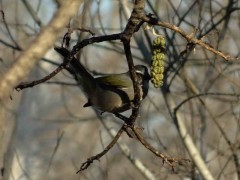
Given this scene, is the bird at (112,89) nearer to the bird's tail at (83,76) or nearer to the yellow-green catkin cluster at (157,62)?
the bird's tail at (83,76)

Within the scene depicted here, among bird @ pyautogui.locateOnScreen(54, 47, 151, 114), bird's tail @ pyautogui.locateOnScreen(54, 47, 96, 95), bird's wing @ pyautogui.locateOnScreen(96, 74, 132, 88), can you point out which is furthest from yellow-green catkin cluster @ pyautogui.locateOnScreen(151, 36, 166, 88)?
bird's wing @ pyautogui.locateOnScreen(96, 74, 132, 88)

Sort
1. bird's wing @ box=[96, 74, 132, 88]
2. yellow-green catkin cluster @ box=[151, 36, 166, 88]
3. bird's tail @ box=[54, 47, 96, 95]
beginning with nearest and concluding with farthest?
yellow-green catkin cluster @ box=[151, 36, 166, 88], bird's tail @ box=[54, 47, 96, 95], bird's wing @ box=[96, 74, 132, 88]

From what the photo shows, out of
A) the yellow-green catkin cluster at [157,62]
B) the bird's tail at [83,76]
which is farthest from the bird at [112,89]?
the yellow-green catkin cluster at [157,62]

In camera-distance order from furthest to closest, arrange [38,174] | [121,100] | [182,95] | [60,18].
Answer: [38,174]
[182,95]
[121,100]
[60,18]

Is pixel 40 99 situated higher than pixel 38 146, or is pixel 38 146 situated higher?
pixel 40 99

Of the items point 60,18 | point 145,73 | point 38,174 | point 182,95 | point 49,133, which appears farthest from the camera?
point 49,133

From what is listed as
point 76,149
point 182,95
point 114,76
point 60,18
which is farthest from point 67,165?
point 60,18

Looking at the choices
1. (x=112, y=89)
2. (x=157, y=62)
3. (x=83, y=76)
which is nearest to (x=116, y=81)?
(x=112, y=89)

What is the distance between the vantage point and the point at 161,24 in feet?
6.09

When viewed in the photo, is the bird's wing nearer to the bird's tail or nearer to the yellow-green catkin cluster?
the bird's tail

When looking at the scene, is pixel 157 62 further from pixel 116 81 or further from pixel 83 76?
pixel 116 81

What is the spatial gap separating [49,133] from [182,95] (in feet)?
38.0

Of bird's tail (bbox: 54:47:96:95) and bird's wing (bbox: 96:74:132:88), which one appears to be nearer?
Result: bird's tail (bbox: 54:47:96:95)

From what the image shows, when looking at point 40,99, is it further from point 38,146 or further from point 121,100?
point 121,100
